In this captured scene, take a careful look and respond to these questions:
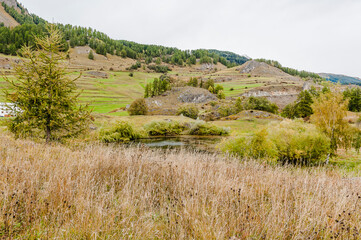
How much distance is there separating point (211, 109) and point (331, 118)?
4400cm

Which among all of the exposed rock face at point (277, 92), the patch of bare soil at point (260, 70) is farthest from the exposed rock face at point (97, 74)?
the patch of bare soil at point (260, 70)

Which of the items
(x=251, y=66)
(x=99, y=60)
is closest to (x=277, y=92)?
(x=251, y=66)

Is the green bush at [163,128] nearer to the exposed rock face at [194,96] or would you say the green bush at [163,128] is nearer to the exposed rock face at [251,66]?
the exposed rock face at [194,96]

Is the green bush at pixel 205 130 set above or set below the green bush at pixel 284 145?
below

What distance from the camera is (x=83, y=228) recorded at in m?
2.91

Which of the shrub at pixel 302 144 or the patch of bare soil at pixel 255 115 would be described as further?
the patch of bare soil at pixel 255 115

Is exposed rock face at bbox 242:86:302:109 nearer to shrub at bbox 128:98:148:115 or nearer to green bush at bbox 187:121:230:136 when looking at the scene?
shrub at bbox 128:98:148:115

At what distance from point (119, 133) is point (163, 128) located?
391 inches

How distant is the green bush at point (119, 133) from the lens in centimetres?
2884

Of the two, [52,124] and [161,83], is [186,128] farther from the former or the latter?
[161,83]

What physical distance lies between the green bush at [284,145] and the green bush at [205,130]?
19319mm

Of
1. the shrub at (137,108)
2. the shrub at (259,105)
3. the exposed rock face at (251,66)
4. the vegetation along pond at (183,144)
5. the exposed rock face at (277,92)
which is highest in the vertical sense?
the exposed rock face at (251,66)

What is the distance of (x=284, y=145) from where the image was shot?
61.3ft

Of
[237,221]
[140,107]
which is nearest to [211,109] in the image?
[140,107]
